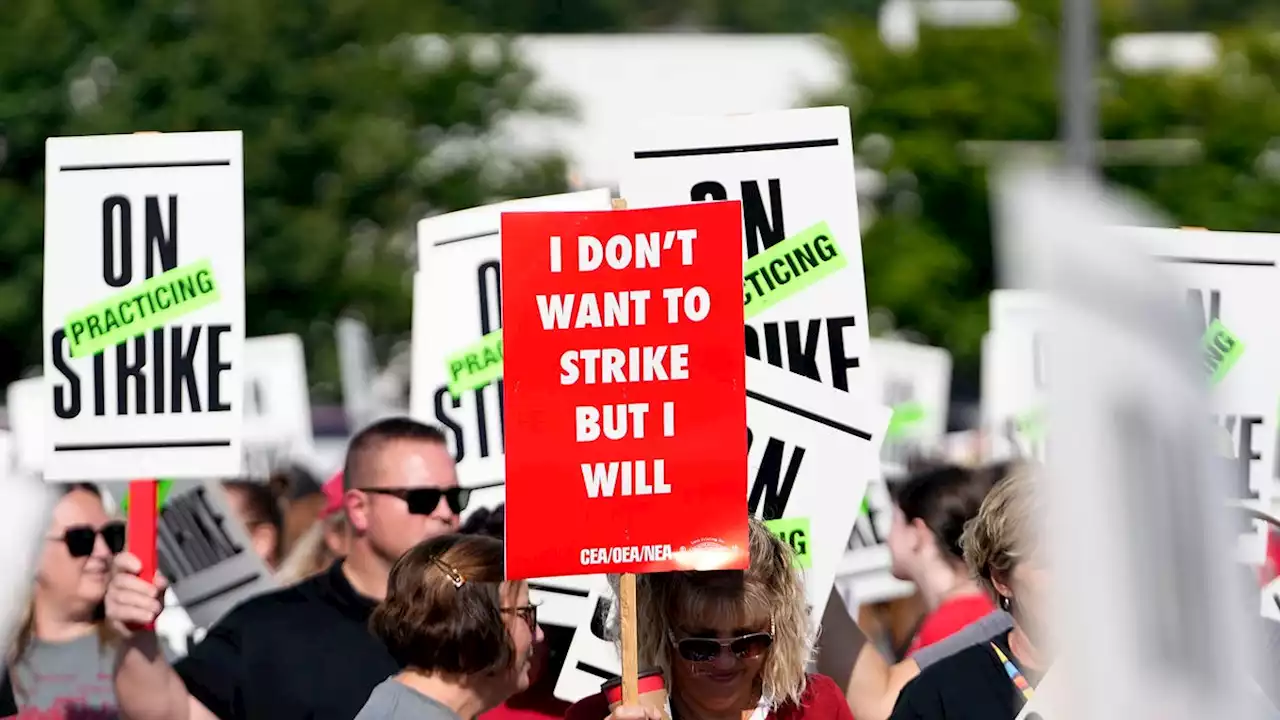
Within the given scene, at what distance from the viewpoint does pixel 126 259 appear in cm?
495

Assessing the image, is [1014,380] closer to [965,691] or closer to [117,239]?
[117,239]

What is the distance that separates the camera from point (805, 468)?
15.8 ft

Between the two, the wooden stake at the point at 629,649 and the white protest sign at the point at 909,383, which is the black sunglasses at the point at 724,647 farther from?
the white protest sign at the point at 909,383

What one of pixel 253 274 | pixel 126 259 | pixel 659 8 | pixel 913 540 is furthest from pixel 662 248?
pixel 659 8

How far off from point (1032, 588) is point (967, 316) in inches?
917

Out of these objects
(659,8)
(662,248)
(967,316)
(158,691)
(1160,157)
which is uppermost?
(659,8)

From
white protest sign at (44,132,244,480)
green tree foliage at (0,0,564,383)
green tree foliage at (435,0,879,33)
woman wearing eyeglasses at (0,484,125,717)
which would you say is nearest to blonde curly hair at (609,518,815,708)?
white protest sign at (44,132,244,480)

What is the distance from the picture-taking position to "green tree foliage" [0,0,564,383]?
20766mm

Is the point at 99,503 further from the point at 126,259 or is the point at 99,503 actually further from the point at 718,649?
the point at 718,649

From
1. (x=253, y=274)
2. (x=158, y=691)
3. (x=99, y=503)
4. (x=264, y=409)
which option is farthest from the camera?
(x=253, y=274)

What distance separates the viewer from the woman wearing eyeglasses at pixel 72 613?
5496 mm

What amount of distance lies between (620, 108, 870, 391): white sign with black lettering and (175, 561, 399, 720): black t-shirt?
1204mm

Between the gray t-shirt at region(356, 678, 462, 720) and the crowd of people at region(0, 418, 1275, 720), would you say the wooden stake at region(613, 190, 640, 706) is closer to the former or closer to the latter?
the crowd of people at region(0, 418, 1275, 720)

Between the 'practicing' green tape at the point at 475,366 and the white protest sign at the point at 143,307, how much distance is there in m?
1.01
